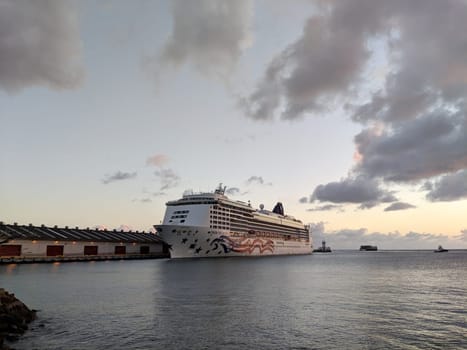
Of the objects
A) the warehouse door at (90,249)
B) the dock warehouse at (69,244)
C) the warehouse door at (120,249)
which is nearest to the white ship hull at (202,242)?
the warehouse door at (90,249)

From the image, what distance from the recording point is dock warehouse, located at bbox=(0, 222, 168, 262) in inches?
3336

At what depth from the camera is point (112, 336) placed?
21250 mm

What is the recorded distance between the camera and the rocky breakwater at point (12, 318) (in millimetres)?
21644

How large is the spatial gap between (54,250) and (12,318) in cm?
7815

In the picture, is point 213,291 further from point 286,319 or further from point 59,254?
point 59,254

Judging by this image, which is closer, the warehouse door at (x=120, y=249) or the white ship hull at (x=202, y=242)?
the white ship hull at (x=202, y=242)

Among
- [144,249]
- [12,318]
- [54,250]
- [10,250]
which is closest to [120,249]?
[144,249]

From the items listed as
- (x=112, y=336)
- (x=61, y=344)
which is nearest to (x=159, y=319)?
(x=112, y=336)

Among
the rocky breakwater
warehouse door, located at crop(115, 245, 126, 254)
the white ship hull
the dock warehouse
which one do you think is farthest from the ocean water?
warehouse door, located at crop(115, 245, 126, 254)

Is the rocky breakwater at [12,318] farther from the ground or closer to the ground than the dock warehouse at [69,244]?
closer to the ground

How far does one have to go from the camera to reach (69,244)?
324 feet

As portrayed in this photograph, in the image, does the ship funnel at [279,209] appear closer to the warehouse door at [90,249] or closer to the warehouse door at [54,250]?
the warehouse door at [90,249]

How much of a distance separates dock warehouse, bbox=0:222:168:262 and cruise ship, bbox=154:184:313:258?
2290 cm

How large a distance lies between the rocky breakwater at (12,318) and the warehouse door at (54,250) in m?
73.1
